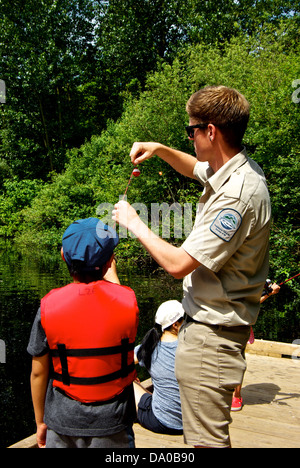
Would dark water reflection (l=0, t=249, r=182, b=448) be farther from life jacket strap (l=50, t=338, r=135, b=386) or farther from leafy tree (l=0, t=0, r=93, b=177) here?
leafy tree (l=0, t=0, r=93, b=177)

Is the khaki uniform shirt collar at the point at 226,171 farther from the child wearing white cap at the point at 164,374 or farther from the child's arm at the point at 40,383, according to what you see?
the child wearing white cap at the point at 164,374

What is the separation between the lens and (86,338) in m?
2.20

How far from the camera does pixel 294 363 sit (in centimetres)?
584

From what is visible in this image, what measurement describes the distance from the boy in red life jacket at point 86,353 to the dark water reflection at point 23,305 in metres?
3.67

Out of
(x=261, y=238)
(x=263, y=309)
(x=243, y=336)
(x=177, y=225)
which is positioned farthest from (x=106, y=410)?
A: (x=177, y=225)

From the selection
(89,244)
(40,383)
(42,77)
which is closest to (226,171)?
(89,244)

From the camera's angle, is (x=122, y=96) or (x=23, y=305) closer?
(x=23, y=305)

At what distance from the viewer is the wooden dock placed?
3.72m

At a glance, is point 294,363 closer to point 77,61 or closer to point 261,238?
point 261,238

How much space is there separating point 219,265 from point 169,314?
172 centimetres

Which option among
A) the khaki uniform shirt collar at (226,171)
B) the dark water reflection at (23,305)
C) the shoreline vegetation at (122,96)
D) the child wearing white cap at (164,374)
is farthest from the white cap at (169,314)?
the shoreline vegetation at (122,96)

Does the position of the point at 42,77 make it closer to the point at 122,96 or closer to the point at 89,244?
the point at 122,96

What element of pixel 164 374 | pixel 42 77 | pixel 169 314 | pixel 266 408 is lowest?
pixel 266 408

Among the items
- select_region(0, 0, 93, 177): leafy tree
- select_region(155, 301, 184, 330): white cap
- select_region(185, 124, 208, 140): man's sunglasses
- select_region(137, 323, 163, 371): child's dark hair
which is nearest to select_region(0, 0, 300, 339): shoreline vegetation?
select_region(0, 0, 93, 177): leafy tree
